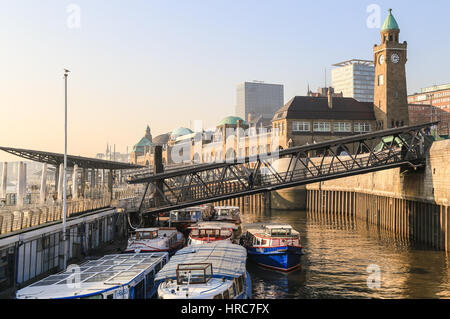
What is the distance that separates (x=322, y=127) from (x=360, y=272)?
90.5m

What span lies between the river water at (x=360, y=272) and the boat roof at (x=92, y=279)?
10.5 m

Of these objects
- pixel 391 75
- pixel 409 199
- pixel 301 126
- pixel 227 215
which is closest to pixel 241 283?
pixel 409 199

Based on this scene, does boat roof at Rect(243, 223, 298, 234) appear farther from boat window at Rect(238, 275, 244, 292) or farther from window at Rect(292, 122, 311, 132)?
window at Rect(292, 122, 311, 132)

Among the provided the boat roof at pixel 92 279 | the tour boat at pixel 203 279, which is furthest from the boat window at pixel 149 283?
the tour boat at pixel 203 279

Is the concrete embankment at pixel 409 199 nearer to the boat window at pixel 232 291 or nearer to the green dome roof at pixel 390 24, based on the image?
the boat window at pixel 232 291

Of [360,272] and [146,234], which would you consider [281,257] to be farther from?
[146,234]

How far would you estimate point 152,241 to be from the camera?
4469 centimetres

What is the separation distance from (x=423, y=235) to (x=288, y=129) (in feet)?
246

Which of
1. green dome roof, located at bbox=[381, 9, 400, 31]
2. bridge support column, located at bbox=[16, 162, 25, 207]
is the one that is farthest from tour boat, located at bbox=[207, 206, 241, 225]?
green dome roof, located at bbox=[381, 9, 400, 31]

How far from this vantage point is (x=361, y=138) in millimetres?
57719

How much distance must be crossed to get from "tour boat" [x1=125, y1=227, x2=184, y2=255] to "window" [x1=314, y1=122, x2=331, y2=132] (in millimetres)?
87429

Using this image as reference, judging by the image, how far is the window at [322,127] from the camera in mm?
129625
